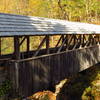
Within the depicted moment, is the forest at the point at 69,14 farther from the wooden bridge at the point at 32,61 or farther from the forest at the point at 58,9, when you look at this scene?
the wooden bridge at the point at 32,61

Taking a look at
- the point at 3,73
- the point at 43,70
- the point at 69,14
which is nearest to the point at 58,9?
the point at 69,14

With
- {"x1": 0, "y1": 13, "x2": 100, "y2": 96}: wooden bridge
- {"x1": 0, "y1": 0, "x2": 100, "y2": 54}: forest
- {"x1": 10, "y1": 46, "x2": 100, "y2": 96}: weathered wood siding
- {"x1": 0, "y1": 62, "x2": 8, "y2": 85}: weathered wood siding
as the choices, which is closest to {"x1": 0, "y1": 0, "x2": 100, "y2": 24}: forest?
{"x1": 0, "y1": 0, "x2": 100, "y2": 54}: forest

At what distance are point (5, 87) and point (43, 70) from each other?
2.51m

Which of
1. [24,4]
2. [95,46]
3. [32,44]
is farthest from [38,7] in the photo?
[95,46]

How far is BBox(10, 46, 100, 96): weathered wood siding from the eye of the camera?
8.98 metres

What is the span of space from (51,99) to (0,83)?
21.9 ft

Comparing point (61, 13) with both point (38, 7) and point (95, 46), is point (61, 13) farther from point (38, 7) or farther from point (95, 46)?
point (95, 46)

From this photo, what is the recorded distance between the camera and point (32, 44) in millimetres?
36188

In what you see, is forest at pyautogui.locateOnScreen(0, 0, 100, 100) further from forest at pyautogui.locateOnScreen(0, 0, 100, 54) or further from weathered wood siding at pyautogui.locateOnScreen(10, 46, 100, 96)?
weathered wood siding at pyautogui.locateOnScreen(10, 46, 100, 96)

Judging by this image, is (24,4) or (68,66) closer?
(68,66)

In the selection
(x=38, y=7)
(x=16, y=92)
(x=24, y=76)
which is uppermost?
(x=38, y=7)

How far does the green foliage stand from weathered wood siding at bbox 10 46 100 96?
0.89 feet

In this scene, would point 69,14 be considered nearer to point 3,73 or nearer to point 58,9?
point 58,9

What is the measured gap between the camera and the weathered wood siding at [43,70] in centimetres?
898
